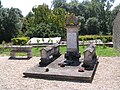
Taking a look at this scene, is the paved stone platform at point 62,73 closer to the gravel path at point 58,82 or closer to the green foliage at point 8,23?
the gravel path at point 58,82

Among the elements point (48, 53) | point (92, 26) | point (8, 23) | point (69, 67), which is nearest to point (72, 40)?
point (48, 53)

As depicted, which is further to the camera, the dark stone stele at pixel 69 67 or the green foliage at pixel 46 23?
the green foliage at pixel 46 23

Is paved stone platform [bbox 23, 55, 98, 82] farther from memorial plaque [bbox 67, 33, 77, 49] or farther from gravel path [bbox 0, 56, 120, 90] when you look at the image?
memorial plaque [bbox 67, 33, 77, 49]

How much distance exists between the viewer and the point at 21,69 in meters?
10.6

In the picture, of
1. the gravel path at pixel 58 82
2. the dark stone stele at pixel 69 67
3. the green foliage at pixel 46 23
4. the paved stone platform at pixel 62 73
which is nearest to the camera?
the gravel path at pixel 58 82

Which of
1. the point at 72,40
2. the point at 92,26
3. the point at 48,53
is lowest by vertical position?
the point at 48,53

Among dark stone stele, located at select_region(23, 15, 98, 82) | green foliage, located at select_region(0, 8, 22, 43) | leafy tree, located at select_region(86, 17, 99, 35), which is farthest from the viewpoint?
leafy tree, located at select_region(86, 17, 99, 35)

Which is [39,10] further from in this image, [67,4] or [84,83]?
[84,83]

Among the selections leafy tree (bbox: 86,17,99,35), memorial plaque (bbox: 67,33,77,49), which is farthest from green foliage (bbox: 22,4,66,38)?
memorial plaque (bbox: 67,33,77,49)

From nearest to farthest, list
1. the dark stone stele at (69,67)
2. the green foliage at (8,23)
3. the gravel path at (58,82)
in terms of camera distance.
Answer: the gravel path at (58,82)
the dark stone stele at (69,67)
the green foliage at (8,23)

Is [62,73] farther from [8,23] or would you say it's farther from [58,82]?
[8,23]

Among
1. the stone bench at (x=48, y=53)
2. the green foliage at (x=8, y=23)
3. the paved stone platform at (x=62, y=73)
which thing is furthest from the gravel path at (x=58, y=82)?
the green foliage at (x=8, y=23)

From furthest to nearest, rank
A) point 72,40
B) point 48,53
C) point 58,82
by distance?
point 72,40 < point 48,53 < point 58,82

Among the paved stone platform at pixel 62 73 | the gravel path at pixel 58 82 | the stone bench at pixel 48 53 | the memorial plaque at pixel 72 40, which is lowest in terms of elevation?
the gravel path at pixel 58 82
